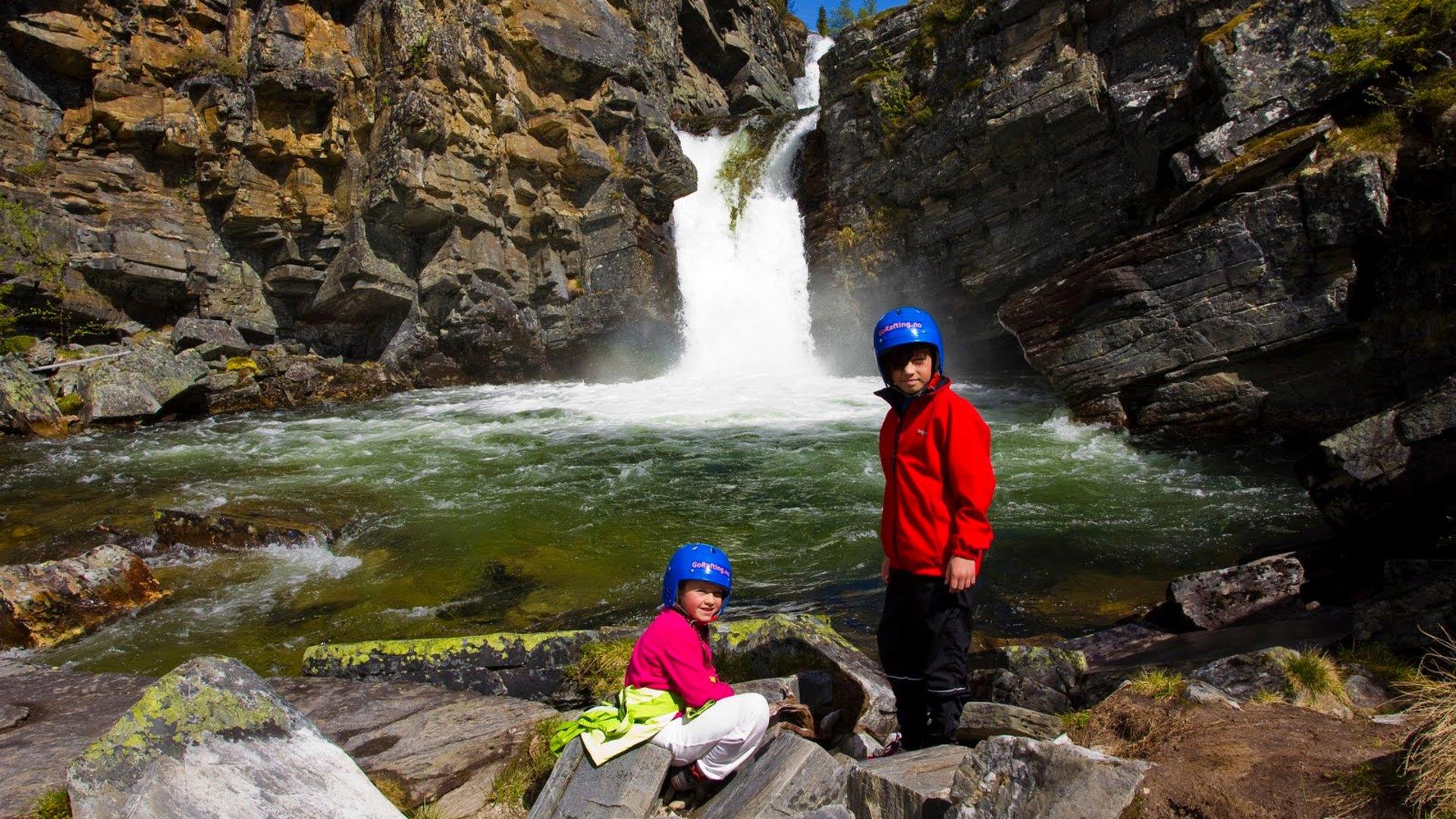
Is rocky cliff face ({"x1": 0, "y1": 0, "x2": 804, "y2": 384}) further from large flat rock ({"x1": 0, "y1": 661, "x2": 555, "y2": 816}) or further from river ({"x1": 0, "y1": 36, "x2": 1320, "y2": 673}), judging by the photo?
large flat rock ({"x1": 0, "y1": 661, "x2": 555, "y2": 816})

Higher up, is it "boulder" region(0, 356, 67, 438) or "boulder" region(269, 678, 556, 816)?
"boulder" region(0, 356, 67, 438)

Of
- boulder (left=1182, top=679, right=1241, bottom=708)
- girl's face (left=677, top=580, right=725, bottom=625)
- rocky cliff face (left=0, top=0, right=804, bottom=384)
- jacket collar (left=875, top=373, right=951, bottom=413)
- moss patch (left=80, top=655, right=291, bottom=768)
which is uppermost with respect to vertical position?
rocky cliff face (left=0, top=0, right=804, bottom=384)

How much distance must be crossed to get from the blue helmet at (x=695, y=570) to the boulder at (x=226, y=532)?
299 inches

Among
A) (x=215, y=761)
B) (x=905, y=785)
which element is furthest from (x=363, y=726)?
(x=905, y=785)

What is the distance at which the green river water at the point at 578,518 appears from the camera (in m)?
7.08

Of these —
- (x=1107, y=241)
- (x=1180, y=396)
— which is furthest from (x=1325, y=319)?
(x=1107, y=241)

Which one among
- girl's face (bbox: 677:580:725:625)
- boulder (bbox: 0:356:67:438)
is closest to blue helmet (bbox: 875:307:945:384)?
girl's face (bbox: 677:580:725:625)

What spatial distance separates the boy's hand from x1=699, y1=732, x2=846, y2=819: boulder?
3.37 ft

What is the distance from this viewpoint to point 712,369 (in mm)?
→ 28047

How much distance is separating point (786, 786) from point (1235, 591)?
527 centimetres

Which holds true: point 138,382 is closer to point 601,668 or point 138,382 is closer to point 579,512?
point 579,512

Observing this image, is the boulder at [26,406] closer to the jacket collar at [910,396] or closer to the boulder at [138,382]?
the boulder at [138,382]

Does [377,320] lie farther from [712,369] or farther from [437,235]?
[712,369]

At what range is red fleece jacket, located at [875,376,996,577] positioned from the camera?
3.55 meters
